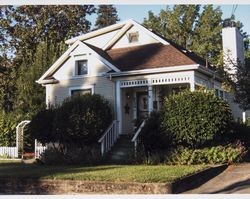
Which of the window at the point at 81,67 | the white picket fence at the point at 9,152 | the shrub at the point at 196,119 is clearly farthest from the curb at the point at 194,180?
the white picket fence at the point at 9,152

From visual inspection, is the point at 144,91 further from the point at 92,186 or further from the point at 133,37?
the point at 92,186

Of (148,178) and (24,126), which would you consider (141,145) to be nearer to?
(148,178)

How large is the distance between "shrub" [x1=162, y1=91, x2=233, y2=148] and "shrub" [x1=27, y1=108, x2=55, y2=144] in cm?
507

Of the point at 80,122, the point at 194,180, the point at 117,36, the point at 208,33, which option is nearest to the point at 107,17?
the point at 208,33

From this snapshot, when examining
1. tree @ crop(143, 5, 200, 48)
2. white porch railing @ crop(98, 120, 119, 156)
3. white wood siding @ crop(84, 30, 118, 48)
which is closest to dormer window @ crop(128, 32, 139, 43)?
white wood siding @ crop(84, 30, 118, 48)

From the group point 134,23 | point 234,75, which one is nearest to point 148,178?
point 234,75

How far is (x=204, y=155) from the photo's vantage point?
1556 centimetres

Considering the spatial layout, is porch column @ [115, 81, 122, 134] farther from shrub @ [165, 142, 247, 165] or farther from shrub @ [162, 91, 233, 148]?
shrub @ [165, 142, 247, 165]

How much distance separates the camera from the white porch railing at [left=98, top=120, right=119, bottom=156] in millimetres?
17775

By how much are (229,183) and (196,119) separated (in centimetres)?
394

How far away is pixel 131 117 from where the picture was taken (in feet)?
68.1

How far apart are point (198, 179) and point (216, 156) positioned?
3.58 m

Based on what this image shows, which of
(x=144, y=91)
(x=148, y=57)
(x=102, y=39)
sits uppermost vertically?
(x=102, y=39)

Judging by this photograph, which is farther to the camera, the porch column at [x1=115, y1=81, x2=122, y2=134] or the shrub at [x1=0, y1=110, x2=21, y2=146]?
the shrub at [x1=0, y1=110, x2=21, y2=146]
